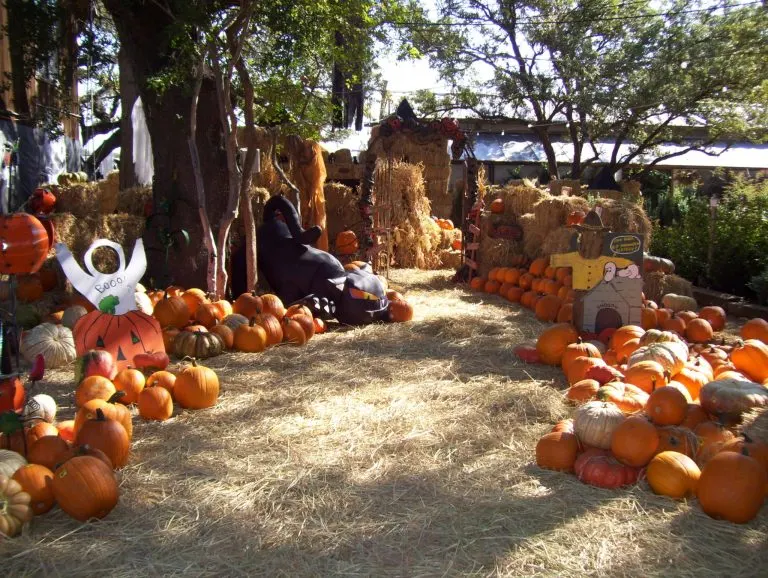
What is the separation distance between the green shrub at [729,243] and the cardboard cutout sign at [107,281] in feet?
27.2

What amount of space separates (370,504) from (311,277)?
4.90m

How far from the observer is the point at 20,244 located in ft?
12.5

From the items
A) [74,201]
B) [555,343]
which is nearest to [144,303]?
[74,201]

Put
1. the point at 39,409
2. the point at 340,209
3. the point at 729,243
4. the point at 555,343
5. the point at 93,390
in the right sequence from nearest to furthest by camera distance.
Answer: the point at 39,409, the point at 93,390, the point at 555,343, the point at 729,243, the point at 340,209

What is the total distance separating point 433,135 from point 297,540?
1495 centimetres

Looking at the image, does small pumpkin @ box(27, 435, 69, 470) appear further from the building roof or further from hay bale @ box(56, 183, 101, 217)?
the building roof

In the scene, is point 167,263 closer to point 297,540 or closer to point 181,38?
point 181,38

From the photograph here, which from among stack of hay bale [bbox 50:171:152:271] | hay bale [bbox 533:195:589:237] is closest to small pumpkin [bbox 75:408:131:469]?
stack of hay bale [bbox 50:171:152:271]

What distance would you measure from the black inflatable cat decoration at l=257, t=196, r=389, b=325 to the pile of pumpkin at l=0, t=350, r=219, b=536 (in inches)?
120

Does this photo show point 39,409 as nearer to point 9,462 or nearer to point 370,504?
point 9,462

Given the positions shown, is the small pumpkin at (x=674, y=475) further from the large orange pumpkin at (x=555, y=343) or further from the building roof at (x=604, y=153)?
the building roof at (x=604, y=153)

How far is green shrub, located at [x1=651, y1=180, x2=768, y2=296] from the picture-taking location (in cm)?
987

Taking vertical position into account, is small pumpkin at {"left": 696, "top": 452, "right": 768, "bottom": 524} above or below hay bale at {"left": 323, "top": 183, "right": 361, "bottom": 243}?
below

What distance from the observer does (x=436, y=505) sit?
10.9ft
